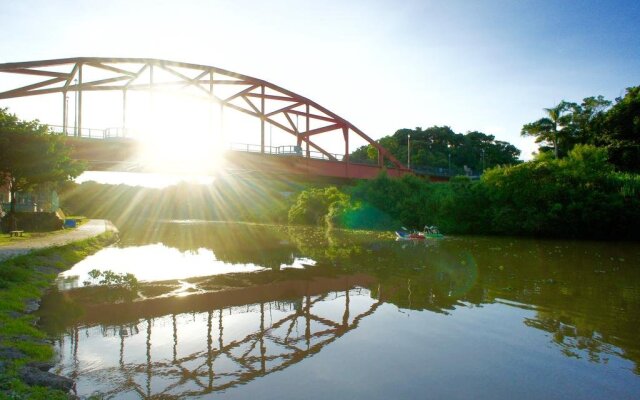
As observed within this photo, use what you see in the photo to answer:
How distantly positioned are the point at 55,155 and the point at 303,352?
28936 millimetres

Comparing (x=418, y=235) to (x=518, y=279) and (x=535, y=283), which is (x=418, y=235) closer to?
(x=518, y=279)

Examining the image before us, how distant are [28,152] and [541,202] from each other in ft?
136

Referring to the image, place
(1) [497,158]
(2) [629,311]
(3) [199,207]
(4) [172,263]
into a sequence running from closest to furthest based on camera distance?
1. (2) [629,311]
2. (4) [172,263]
3. (3) [199,207]
4. (1) [497,158]

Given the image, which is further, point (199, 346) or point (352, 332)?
point (352, 332)

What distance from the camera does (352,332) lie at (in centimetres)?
1091

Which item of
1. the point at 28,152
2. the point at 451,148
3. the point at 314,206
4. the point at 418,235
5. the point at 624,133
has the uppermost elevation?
the point at 451,148

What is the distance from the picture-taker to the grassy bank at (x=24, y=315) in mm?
6578

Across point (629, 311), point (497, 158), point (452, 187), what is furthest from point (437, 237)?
point (497, 158)

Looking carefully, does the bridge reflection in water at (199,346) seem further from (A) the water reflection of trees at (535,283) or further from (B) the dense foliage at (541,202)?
(B) the dense foliage at (541,202)

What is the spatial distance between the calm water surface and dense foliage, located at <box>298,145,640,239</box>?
2023cm

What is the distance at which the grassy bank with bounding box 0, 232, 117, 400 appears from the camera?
6.58 metres

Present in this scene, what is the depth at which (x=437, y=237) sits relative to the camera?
38.8 m

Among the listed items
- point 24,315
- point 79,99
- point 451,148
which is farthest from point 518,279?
point 451,148

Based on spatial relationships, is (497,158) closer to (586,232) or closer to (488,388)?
(586,232)
